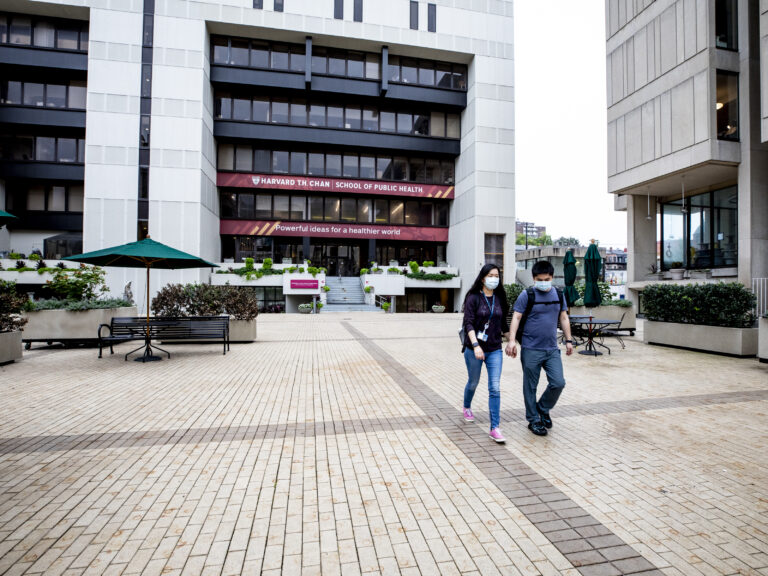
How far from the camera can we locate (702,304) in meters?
10.8

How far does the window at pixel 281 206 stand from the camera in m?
33.7

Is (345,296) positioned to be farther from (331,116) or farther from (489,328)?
(489,328)

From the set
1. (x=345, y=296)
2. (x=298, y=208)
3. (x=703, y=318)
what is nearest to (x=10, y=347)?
(x=703, y=318)

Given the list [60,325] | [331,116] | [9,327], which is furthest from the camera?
[331,116]

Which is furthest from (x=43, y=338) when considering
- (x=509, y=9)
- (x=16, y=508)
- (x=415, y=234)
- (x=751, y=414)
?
(x=509, y=9)

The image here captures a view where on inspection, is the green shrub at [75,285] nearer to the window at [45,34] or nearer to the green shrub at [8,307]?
the green shrub at [8,307]

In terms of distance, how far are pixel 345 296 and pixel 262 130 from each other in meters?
14.2

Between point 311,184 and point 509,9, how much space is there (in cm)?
2106

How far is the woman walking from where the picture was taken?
458 cm

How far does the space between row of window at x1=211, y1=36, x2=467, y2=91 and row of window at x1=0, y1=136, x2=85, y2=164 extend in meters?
12.2

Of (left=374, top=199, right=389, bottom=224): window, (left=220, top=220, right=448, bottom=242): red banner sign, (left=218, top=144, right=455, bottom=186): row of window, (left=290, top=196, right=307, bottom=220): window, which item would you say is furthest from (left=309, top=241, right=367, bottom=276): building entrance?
(left=218, top=144, right=455, bottom=186): row of window

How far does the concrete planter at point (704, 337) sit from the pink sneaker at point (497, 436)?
9068 mm

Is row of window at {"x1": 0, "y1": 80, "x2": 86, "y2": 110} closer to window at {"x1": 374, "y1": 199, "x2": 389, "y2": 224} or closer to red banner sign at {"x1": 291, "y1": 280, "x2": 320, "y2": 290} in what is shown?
red banner sign at {"x1": 291, "y1": 280, "x2": 320, "y2": 290}

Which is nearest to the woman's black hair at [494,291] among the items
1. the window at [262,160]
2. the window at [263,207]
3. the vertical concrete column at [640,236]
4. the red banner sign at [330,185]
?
the vertical concrete column at [640,236]
